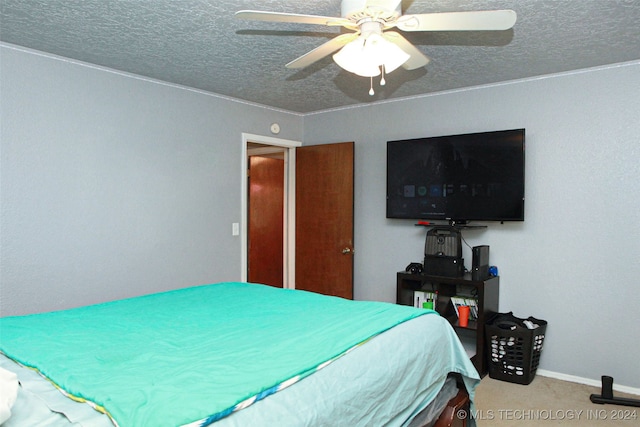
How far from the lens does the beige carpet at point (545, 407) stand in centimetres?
274

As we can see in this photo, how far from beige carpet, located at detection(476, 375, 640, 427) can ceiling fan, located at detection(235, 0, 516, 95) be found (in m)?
2.25

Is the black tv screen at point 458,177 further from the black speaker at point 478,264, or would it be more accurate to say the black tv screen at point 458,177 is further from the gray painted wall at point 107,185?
the gray painted wall at point 107,185

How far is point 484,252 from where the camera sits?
140 inches

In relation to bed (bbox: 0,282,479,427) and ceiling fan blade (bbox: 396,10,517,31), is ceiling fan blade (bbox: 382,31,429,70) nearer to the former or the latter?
ceiling fan blade (bbox: 396,10,517,31)

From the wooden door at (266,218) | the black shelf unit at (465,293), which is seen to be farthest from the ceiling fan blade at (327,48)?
the wooden door at (266,218)

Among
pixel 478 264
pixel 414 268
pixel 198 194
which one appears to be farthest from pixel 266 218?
pixel 478 264

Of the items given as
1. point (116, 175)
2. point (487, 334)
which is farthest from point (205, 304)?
point (487, 334)

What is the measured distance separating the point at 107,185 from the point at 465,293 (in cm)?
308

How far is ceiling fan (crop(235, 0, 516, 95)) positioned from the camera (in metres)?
1.82

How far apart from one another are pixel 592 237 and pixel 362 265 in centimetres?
204

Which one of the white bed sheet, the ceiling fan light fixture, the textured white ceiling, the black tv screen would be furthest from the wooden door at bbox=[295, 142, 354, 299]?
the white bed sheet

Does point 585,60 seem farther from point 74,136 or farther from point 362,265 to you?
point 74,136

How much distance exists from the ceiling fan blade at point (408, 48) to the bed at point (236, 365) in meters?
1.33

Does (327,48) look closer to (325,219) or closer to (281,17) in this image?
(281,17)
